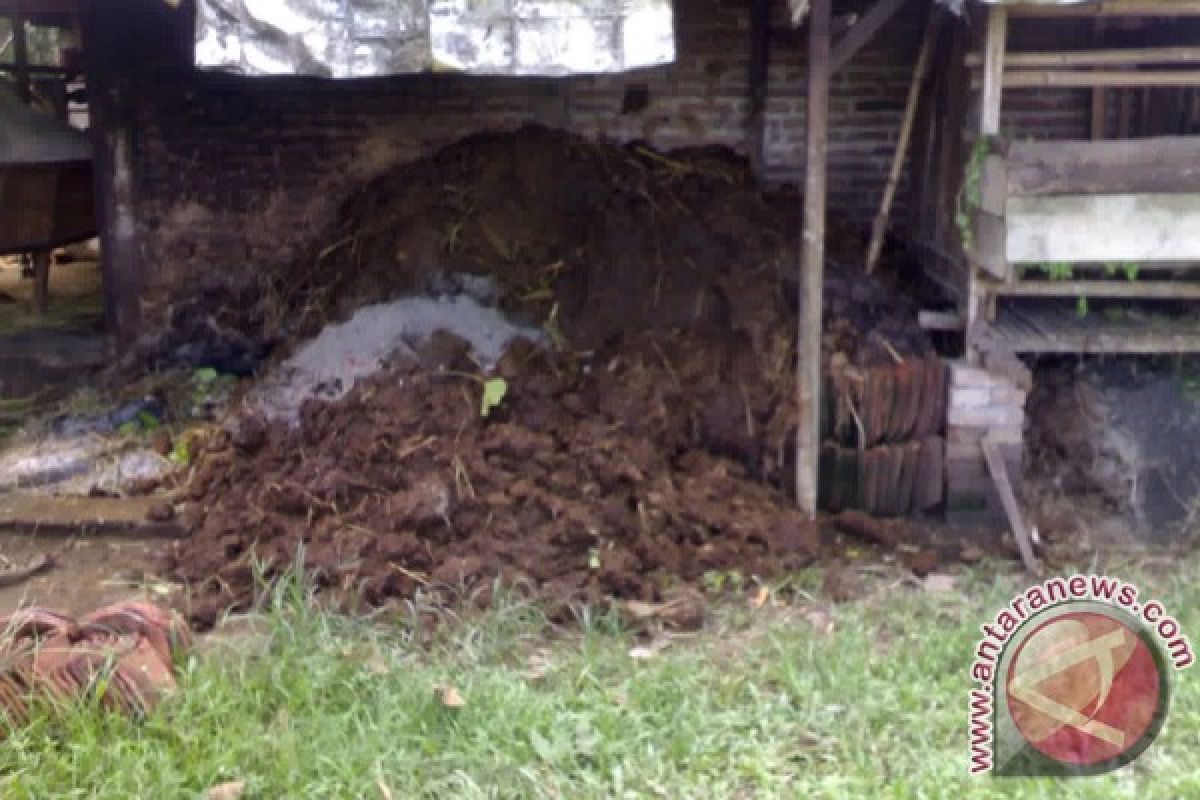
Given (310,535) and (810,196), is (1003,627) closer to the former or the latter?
(810,196)

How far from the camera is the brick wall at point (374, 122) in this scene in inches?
325

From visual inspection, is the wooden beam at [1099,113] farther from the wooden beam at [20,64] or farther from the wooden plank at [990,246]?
the wooden beam at [20,64]

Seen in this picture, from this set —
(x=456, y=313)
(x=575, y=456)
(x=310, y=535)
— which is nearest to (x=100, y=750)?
(x=310, y=535)

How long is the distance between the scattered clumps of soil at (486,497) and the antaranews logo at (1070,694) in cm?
159

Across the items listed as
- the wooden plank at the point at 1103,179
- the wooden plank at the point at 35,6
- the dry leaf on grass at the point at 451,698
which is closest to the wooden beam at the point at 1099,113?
the wooden plank at the point at 1103,179

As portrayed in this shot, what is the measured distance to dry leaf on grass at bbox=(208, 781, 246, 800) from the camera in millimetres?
4109

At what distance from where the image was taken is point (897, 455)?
648 centimetres

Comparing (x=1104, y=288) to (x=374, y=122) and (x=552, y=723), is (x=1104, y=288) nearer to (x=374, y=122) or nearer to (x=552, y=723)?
(x=552, y=723)

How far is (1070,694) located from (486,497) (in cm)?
264

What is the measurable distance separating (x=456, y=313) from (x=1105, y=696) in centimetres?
377

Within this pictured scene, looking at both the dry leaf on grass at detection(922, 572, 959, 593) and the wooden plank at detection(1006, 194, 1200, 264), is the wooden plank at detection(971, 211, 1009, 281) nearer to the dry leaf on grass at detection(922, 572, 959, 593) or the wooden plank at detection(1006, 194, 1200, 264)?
the wooden plank at detection(1006, 194, 1200, 264)

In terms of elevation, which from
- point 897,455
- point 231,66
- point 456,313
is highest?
point 231,66

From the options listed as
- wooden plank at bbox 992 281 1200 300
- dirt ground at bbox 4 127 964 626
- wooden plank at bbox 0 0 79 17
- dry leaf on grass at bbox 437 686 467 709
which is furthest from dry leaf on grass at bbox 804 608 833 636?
wooden plank at bbox 0 0 79 17

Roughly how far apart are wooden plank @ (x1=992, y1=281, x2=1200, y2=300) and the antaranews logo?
6.78ft
